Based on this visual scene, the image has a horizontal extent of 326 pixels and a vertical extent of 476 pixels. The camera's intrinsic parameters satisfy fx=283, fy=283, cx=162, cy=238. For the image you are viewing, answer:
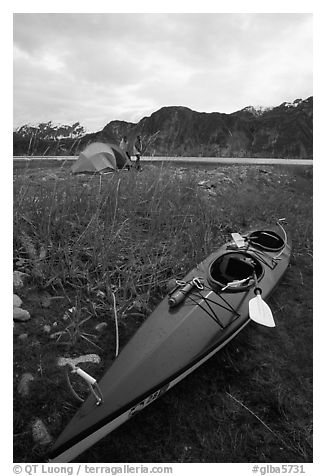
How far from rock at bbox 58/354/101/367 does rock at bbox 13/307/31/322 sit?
45 centimetres

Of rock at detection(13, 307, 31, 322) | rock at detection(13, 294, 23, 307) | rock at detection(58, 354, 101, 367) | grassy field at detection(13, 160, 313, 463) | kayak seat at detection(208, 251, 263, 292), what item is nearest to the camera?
grassy field at detection(13, 160, 313, 463)

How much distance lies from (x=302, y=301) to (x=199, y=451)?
216cm

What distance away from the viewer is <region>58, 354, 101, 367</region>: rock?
1.95 meters

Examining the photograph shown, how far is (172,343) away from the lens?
1.87m

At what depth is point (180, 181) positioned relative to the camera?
16.9 feet

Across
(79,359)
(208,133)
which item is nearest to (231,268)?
(79,359)

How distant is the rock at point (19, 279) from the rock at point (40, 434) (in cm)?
117

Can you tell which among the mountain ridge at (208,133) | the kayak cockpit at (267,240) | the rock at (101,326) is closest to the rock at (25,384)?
the rock at (101,326)

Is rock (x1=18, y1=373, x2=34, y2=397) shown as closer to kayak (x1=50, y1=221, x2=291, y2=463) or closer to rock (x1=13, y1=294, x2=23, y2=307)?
kayak (x1=50, y1=221, x2=291, y2=463)

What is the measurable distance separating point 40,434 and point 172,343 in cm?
89

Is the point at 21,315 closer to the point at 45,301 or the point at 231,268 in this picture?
the point at 45,301

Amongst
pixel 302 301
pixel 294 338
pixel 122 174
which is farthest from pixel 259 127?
pixel 294 338

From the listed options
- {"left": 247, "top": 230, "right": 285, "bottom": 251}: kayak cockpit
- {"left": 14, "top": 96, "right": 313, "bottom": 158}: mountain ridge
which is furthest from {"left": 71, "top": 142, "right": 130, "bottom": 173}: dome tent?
{"left": 247, "top": 230, "right": 285, "bottom": 251}: kayak cockpit
